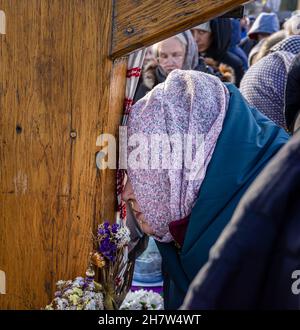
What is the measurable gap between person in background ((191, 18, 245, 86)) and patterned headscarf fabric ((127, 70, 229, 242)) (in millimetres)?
3323

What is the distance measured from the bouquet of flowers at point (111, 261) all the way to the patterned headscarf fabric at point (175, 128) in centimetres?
12

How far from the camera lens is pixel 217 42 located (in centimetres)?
502

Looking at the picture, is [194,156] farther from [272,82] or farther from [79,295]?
[272,82]

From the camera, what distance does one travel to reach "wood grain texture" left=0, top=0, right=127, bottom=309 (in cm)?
151

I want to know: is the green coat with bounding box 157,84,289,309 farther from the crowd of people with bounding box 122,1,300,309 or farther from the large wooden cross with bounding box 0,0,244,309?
the large wooden cross with bounding box 0,0,244,309

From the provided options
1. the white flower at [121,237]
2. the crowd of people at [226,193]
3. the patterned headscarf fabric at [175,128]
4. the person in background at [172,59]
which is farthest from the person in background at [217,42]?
the white flower at [121,237]

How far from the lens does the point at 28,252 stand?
1.62 m

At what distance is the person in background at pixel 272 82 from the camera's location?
8.36 ft

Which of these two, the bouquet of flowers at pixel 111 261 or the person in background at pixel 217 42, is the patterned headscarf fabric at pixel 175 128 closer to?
the bouquet of flowers at pixel 111 261

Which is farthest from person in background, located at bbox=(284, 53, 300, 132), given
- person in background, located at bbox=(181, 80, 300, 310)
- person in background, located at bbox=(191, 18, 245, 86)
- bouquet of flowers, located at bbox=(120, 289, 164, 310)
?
person in background, located at bbox=(191, 18, 245, 86)

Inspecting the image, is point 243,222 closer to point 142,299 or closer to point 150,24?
point 150,24

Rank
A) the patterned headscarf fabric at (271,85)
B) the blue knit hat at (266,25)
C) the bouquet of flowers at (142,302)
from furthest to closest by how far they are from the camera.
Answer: the blue knit hat at (266,25) → the patterned headscarf fabric at (271,85) → the bouquet of flowers at (142,302)

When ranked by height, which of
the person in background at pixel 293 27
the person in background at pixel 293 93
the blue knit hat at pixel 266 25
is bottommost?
the person in background at pixel 293 93

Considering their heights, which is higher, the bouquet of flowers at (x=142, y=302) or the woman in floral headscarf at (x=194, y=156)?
the woman in floral headscarf at (x=194, y=156)
